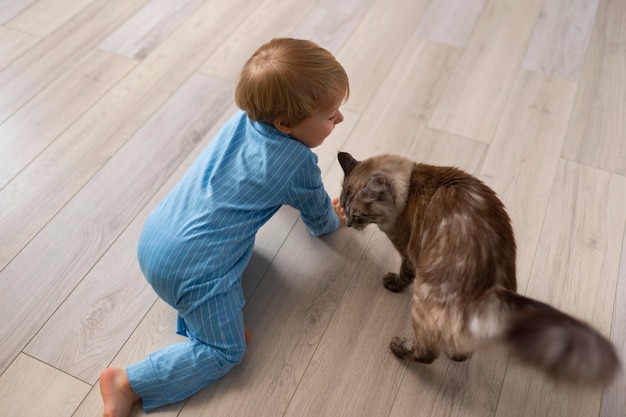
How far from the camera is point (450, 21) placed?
7.55 feet

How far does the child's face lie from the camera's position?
51.4 inches

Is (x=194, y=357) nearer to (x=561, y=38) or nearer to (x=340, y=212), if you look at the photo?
(x=340, y=212)

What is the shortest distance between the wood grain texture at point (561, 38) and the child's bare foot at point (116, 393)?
1.82 meters

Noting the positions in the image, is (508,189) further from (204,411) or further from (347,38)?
(204,411)

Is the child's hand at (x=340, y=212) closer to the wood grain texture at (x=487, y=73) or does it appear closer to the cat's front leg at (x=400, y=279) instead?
the cat's front leg at (x=400, y=279)

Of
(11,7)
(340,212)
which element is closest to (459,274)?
(340,212)

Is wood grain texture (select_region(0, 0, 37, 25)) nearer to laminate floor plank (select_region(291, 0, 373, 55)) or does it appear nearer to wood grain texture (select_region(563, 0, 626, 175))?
laminate floor plank (select_region(291, 0, 373, 55))

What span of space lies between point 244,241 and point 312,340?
0.33m

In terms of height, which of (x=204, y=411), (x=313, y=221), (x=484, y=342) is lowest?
(x=204, y=411)

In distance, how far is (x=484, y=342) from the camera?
3.54ft

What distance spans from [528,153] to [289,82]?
1016 mm

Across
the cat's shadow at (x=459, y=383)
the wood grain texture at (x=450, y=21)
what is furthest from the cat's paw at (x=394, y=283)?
the wood grain texture at (x=450, y=21)

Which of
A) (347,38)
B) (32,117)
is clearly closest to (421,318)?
(347,38)

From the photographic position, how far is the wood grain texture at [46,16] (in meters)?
2.25
